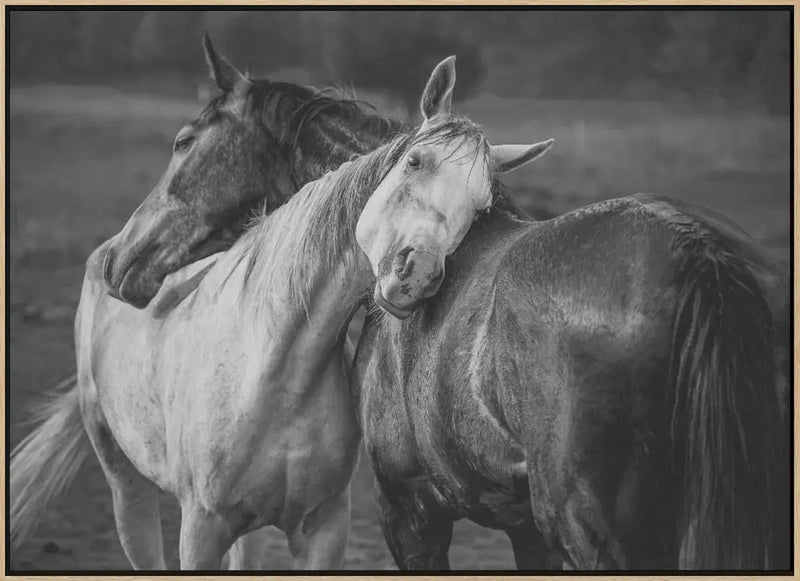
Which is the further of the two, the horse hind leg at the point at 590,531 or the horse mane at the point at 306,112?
the horse mane at the point at 306,112

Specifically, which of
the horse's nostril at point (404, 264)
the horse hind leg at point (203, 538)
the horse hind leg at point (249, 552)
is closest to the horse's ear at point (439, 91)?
the horse's nostril at point (404, 264)

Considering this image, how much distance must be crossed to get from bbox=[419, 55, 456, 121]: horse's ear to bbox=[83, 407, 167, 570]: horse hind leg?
41.9 inches

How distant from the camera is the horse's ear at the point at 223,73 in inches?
88.0

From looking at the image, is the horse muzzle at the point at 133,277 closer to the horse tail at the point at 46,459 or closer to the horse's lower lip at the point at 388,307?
the horse tail at the point at 46,459

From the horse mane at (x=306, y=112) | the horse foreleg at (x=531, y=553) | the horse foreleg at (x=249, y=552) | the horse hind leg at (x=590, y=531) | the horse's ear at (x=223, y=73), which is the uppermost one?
the horse's ear at (x=223, y=73)

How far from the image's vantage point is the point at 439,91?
76.4 inches

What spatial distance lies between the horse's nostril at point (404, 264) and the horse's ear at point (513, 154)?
0.84 ft

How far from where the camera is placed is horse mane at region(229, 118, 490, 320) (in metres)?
1.95

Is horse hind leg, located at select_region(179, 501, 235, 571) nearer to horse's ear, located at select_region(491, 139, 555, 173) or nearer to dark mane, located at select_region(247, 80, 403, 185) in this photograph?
dark mane, located at select_region(247, 80, 403, 185)

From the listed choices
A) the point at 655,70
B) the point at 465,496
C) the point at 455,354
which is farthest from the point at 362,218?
the point at 655,70

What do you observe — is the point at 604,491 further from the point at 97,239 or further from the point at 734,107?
the point at 97,239

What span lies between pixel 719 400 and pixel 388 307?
0.56 metres

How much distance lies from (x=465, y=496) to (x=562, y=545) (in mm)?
297

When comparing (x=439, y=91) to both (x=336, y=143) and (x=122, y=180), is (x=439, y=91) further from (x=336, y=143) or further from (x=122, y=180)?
(x=122, y=180)
